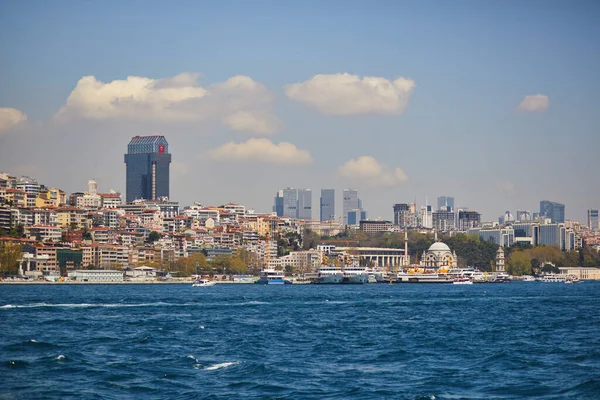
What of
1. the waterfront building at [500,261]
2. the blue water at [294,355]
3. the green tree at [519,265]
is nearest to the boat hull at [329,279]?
the waterfront building at [500,261]

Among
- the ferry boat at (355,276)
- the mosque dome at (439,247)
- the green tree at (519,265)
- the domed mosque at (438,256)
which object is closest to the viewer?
the ferry boat at (355,276)

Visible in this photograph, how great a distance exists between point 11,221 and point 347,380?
114172 millimetres

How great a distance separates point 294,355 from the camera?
30.2 meters

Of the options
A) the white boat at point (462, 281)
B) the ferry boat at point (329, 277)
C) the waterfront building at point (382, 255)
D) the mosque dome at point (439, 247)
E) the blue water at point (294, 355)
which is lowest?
the blue water at point (294, 355)

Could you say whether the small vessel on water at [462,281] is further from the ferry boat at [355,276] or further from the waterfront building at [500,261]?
the waterfront building at [500,261]

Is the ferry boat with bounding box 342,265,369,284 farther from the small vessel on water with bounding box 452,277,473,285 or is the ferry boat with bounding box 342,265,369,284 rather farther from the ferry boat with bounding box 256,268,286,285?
the small vessel on water with bounding box 452,277,473,285

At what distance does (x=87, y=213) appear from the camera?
151 meters

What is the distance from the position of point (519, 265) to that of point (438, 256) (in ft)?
42.9

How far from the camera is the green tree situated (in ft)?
540

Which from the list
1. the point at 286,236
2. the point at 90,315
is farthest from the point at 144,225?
the point at 90,315

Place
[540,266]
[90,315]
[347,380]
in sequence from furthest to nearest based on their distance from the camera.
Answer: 1. [540,266]
2. [90,315]
3. [347,380]

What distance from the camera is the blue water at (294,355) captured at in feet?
78.2

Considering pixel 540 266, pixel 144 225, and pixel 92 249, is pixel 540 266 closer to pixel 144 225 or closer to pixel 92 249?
pixel 144 225

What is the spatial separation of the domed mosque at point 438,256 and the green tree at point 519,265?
28.7 feet
